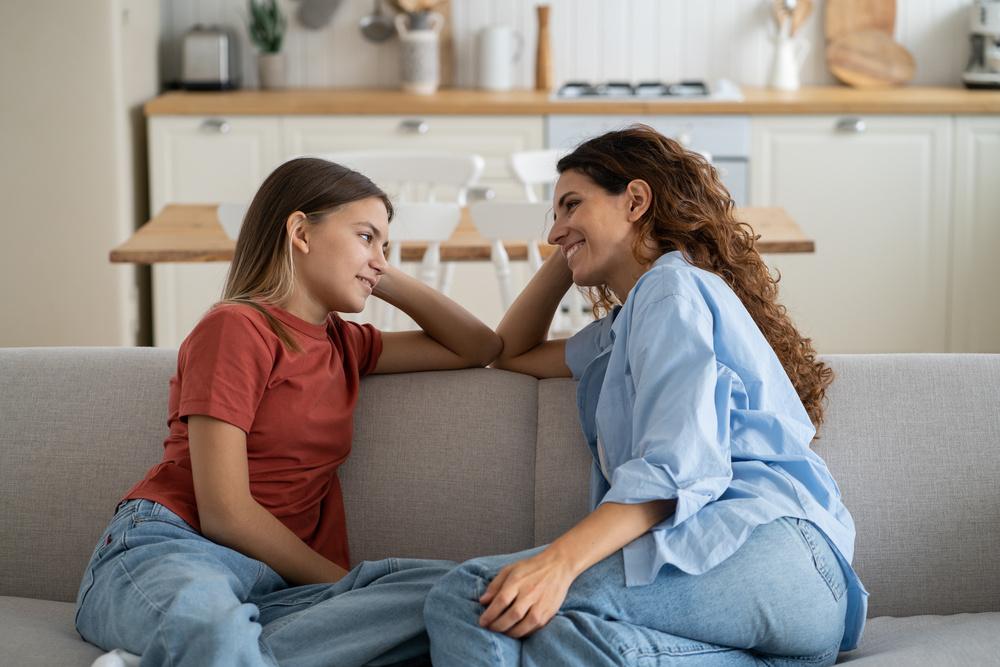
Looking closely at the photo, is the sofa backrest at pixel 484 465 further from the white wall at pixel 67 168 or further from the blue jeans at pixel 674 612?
the white wall at pixel 67 168

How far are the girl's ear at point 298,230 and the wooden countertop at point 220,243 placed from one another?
0.75 meters

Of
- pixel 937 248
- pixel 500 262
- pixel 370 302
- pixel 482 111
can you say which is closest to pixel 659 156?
pixel 500 262

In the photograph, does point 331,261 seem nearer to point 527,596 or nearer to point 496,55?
point 527,596

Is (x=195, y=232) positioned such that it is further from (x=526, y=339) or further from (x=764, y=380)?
(x=764, y=380)

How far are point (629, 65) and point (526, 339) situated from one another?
9.44 feet

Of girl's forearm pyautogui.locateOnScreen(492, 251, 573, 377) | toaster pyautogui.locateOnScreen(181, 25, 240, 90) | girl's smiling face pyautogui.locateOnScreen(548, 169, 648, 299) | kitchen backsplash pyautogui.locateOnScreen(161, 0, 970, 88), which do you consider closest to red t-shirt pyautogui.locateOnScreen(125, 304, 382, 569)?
girl's forearm pyautogui.locateOnScreen(492, 251, 573, 377)

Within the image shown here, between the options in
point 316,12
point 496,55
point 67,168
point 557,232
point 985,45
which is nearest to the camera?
point 557,232

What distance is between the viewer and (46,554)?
155cm

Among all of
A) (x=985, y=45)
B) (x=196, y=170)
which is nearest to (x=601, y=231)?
(x=196, y=170)

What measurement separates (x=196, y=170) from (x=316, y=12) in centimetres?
97

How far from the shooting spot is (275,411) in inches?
56.2

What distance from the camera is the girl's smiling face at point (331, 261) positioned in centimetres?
152

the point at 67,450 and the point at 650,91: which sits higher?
the point at 650,91

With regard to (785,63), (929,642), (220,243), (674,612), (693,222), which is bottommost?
(929,642)
